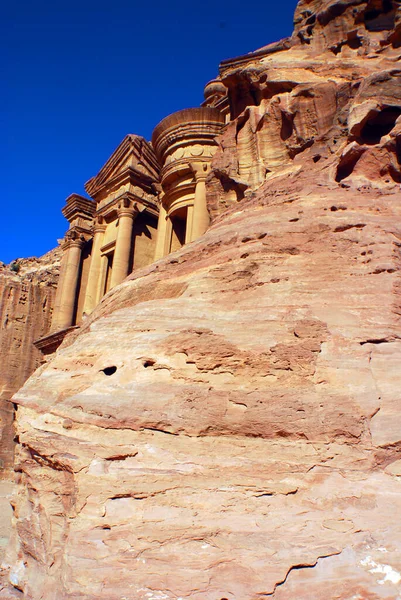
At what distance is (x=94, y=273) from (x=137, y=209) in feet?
12.7

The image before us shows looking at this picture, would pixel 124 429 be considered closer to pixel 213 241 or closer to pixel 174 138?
pixel 213 241

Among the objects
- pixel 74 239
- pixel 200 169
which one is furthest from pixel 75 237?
pixel 200 169

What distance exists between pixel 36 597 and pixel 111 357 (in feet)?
6.32

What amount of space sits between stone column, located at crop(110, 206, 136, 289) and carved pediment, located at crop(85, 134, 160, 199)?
1706 millimetres

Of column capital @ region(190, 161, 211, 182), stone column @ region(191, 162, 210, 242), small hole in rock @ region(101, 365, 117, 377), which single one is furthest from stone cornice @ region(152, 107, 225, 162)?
small hole in rock @ region(101, 365, 117, 377)

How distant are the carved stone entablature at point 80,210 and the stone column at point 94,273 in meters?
2.42

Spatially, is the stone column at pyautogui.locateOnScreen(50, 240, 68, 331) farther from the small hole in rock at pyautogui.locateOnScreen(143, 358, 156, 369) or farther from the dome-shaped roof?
the small hole in rock at pyautogui.locateOnScreen(143, 358, 156, 369)

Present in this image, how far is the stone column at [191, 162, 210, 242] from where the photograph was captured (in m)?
17.5

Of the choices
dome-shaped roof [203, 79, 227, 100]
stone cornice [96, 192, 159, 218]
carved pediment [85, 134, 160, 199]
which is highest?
dome-shaped roof [203, 79, 227, 100]

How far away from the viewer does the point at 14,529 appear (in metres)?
4.28

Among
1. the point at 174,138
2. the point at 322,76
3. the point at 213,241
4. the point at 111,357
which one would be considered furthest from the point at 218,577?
the point at 174,138

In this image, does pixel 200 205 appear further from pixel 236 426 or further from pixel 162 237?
pixel 236 426

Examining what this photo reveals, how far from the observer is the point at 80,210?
2670 cm

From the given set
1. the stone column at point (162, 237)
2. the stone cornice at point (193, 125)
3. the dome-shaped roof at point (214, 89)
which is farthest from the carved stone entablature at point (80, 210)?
the stone cornice at point (193, 125)
